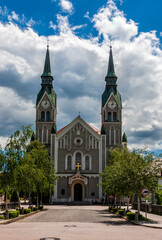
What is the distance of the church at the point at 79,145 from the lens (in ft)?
196

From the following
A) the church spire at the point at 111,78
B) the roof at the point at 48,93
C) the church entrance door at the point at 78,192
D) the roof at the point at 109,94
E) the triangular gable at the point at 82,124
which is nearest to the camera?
the church entrance door at the point at 78,192

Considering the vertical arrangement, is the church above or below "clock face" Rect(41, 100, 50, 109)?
below

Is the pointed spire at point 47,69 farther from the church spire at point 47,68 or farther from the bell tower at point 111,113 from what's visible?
the bell tower at point 111,113

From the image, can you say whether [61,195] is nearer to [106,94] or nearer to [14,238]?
[106,94]

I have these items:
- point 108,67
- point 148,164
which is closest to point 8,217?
point 148,164

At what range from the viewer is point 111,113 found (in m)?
66.9

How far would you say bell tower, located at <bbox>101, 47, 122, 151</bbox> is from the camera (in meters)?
64.9

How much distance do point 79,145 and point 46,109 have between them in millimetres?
11694

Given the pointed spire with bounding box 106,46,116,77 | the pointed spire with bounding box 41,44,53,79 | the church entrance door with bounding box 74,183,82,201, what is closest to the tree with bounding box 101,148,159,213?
the church entrance door with bounding box 74,183,82,201

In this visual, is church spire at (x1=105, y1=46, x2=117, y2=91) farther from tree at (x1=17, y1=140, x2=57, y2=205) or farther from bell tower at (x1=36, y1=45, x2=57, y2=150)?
tree at (x1=17, y1=140, x2=57, y2=205)

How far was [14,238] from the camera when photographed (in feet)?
45.6

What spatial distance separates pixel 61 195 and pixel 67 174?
4235mm

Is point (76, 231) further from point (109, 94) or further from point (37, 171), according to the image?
point (109, 94)

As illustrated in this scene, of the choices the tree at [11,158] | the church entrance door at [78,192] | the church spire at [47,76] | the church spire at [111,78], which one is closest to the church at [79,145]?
the church entrance door at [78,192]
